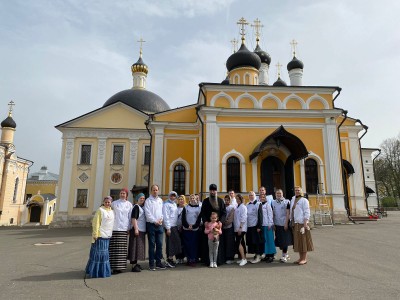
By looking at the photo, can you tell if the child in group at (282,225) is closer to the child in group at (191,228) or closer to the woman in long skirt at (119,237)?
the child in group at (191,228)

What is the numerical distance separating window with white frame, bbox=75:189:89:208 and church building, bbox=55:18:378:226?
0.21ft

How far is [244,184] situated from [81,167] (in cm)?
1275

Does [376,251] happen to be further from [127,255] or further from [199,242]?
[127,255]

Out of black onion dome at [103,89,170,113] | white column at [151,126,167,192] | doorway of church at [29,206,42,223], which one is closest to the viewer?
white column at [151,126,167,192]

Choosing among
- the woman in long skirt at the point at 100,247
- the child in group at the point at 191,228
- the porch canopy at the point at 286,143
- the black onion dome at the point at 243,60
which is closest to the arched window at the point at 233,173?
the porch canopy at the point at 286,143

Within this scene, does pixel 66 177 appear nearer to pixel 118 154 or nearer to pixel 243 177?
pixel 118 154

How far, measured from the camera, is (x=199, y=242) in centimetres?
644

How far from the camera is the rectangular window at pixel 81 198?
20625mm

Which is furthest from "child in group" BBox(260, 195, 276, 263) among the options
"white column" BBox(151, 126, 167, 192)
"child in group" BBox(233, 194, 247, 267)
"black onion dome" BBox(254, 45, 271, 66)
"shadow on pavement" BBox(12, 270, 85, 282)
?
"black onion dome" BBox(254, 45, 271, 66)

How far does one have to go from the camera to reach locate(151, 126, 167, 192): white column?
1591cm

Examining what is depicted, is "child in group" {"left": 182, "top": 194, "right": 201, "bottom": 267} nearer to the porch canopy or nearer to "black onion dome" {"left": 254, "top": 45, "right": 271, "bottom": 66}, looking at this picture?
the porch canopy

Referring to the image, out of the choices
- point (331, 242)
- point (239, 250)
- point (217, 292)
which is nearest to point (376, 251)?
point (331, 242)

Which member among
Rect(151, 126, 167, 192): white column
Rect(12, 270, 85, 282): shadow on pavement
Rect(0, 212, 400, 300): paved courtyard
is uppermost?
Rect(151, 126, 167, 192): white column

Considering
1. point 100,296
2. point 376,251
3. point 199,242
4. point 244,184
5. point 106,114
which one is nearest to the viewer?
point 100,296
